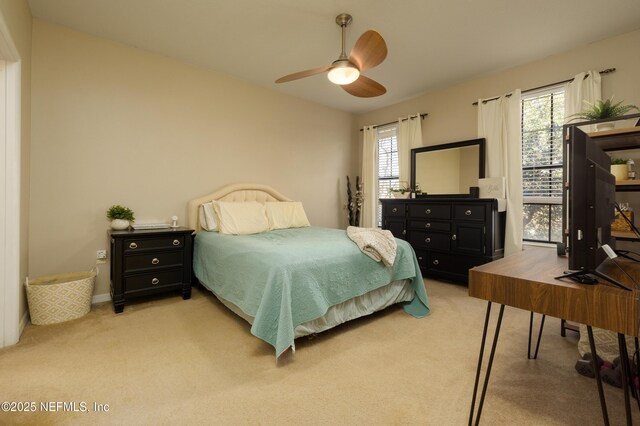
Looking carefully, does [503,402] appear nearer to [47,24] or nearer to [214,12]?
[214,12]

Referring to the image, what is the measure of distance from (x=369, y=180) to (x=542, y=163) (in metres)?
2.44

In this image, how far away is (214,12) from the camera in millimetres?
2539

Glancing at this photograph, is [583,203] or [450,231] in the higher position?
[583,203]

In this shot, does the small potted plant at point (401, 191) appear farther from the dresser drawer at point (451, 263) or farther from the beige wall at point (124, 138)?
the beige wall at point (124, 138)

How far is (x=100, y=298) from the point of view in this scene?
2.96m

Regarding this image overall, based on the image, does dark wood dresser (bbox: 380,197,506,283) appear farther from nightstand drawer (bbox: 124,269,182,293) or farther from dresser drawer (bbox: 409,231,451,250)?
nightstand drawer (bbox: 124,269,182,293)

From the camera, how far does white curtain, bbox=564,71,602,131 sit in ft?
9.46

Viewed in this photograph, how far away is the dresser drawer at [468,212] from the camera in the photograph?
11.1 feet

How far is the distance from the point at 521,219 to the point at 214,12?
3.88m

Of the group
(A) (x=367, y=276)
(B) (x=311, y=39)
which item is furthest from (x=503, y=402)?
(B) (x=311, y=39)

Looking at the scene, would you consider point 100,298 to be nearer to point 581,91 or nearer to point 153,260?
point 153,260

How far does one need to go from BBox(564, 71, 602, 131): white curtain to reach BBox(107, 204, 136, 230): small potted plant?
463 centimetres

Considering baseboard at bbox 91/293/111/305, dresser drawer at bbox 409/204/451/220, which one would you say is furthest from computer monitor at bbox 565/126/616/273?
baseboard at bbox 91/293/111/305

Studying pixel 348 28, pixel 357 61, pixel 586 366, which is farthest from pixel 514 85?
pixel 586 366
